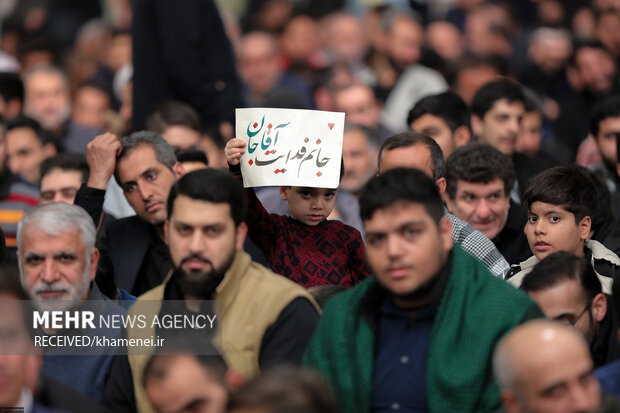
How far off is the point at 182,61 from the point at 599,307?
4.85 m

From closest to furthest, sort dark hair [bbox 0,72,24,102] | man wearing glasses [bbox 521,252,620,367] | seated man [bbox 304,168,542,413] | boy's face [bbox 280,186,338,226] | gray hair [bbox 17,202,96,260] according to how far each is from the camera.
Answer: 1. seated man [bbox 304,168,542,413]
2. man wearing glasses [bbox 521,252,620,367]
3. gray hair [bbox 17,202,96,260]
4. boy's face [bbox 280,186,338,226]
5. dark hair [bbox 0,72,24,102]

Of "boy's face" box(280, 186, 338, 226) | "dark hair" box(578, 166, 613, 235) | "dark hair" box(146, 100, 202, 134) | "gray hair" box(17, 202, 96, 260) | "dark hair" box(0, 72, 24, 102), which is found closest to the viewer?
"gray hair" box(17, 202, 96, 260)

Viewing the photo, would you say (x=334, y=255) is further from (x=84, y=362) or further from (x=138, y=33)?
(x=138, y=33)

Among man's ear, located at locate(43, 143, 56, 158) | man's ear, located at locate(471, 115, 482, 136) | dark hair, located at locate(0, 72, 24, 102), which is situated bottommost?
man's ear, located at locate(43, 143, 56, 158)

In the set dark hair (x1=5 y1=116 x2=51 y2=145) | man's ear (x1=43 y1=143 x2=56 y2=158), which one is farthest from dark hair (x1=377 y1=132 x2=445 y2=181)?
dark hair (x1=5 y1=116 x2=51 y2=145)

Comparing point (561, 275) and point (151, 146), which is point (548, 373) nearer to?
point (561, 275)

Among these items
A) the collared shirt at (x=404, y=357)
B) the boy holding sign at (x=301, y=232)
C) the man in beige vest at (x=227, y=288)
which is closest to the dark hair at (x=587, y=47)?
the boy holding sign at (x=301, y=232)

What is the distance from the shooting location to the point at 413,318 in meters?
4.89

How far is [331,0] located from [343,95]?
5717 millimetres

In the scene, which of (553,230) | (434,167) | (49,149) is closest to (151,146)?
(434,167)

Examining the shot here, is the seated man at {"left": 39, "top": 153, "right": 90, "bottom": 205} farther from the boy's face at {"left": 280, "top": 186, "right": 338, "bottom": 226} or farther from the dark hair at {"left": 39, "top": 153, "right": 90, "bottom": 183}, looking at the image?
the boy's face at {"left": 280, "top": 186, "right": 338, "bottom": 226}

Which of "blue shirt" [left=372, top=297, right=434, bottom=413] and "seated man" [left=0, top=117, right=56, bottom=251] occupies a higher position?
"seated man" [left=0, top=117, right=56, bottom=251]

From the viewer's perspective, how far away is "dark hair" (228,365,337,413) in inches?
144

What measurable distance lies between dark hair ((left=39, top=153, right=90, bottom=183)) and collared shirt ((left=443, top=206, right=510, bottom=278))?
2.57 metres
